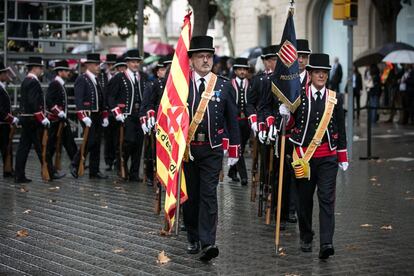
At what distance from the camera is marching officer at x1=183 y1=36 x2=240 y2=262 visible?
9977mm

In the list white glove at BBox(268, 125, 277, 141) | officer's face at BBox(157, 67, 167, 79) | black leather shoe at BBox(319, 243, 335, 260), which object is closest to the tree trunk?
officer's face at BBox(157, 67, 167, 79)

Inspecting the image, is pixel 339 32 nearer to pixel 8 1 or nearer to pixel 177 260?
pixel 8 1

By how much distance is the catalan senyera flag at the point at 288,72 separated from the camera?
33.8 feet

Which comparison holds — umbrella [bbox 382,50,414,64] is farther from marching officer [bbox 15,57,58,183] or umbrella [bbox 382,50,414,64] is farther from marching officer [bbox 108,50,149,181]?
marching officer [bbox 15,57,58,183]

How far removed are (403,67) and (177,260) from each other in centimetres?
2406

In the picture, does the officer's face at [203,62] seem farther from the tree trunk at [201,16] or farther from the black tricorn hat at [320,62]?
the tree trunk at [201,16]

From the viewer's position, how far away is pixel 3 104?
56.0 feet

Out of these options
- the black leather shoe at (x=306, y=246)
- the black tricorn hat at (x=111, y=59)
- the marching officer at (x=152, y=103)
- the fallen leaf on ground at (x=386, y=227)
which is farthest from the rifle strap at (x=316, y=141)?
the black tricorn hat at (x=111, y=59)

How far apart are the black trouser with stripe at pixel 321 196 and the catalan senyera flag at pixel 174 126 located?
49.3 inches

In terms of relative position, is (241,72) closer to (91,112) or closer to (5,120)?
(91,112)

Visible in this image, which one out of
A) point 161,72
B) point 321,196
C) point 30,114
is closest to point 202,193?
point 321,196

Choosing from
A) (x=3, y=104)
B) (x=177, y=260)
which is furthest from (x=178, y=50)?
(x=3, y=104)

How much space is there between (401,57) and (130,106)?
14312mm

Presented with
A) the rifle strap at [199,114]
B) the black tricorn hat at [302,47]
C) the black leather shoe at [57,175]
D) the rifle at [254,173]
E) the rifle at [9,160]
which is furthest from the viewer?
the rifle at [9,160]
